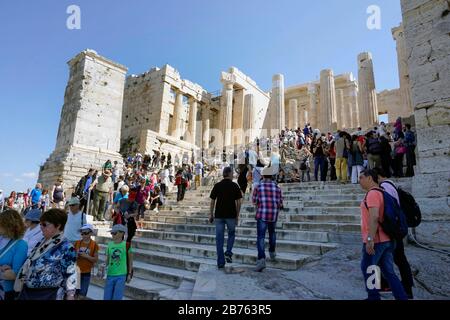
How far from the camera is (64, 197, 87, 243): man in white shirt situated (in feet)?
13.8

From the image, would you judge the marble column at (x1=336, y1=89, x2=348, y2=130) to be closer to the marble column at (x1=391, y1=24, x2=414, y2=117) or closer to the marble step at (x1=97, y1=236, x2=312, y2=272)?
the marble column at (x1=391, y1=24, x2=414, y2=117)

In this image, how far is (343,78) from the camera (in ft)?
94.3

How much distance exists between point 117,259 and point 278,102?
25.2 meters

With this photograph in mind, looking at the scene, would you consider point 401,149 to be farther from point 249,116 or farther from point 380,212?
point 249,116

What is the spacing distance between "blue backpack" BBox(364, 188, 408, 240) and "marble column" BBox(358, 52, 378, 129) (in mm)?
19697

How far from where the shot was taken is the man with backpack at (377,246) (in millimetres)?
2617

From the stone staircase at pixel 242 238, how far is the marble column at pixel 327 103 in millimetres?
16835

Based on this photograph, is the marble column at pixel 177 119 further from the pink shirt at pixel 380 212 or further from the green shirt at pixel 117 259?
the pink shirt at pixel 380 212

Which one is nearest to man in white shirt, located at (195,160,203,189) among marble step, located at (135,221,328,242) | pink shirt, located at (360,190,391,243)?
marble step, located at (135,221,328,242)

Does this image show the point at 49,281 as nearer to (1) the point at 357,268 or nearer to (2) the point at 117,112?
(1) the point at 357,268

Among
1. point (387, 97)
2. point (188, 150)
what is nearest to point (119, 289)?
→ point (188, 150)
